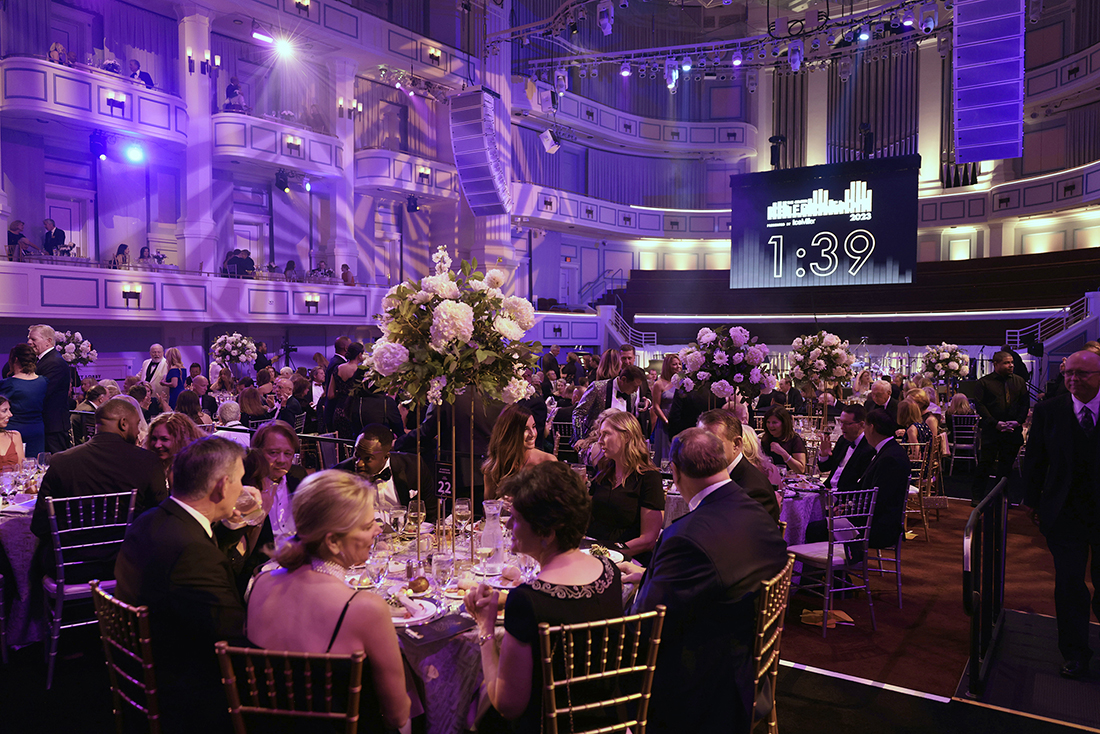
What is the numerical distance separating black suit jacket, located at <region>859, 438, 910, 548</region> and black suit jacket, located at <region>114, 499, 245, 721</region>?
3.77m

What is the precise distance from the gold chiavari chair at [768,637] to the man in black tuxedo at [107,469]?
2.95 meters

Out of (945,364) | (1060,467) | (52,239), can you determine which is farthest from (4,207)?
(945,364)

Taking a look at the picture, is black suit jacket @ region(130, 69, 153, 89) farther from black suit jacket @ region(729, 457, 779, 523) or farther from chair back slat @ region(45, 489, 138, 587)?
black suit jacket @ region(729, 457, 779, 523)

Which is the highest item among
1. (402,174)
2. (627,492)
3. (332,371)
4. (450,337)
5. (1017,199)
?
(402,174)

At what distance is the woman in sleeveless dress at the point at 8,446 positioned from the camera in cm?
471

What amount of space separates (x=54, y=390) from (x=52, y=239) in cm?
726

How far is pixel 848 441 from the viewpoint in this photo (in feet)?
17.5

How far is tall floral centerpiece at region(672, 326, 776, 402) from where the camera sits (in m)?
5.70

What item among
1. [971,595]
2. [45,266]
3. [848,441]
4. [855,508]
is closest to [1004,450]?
[848,441]

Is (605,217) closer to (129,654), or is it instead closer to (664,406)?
(664,406)

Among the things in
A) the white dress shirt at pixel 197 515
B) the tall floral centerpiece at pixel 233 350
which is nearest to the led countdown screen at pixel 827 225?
the tall floral centerpiece at pixel 233 350

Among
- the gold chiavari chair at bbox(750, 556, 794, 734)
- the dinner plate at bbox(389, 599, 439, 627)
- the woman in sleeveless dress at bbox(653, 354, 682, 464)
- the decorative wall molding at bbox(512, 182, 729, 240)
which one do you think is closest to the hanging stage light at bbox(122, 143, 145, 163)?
the decorative wall molding at bbox(512, 182, 729, 240)

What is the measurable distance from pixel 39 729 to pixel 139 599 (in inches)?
64.5

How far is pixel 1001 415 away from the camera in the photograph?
7.40 metres
